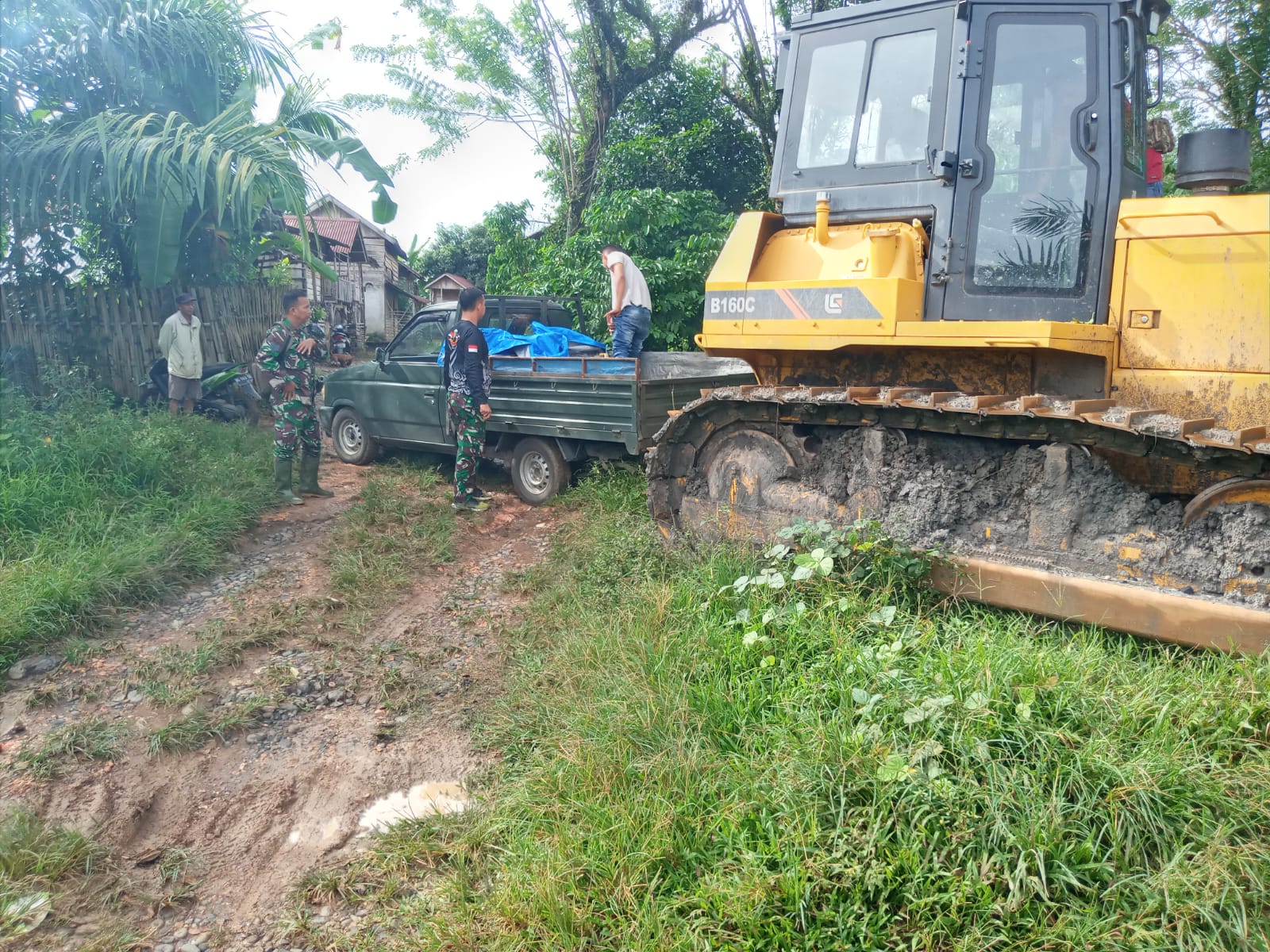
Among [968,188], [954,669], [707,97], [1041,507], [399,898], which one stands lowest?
[399,898]

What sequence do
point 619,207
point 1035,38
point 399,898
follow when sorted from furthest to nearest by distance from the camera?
1. point 619,207
2. point 1035,38
3. point 399,898

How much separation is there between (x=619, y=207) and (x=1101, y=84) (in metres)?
8.30

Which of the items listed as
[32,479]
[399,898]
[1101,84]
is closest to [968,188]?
[1101,84]

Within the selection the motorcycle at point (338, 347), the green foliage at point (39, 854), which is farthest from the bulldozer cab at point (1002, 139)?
the motorcycle at point (338, 347)

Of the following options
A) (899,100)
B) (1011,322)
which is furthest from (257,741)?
(899,100)

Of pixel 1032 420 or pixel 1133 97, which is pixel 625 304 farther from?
pixel 1032 420

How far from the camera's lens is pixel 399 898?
9.73 feet

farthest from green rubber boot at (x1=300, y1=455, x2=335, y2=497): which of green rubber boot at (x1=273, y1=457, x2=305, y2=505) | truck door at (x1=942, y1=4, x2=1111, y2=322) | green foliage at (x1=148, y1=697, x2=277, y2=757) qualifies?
truck door at (x1=942, y1=4, x2=1111, y2=322)

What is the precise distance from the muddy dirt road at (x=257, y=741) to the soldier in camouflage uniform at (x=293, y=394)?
2.01m

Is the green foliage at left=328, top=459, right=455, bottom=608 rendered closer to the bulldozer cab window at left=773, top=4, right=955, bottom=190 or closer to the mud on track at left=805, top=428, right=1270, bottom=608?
the mud on track at left=805, top=428, right=1270, bottom=608

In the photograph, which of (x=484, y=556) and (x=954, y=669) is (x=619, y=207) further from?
(x=954, y=669)

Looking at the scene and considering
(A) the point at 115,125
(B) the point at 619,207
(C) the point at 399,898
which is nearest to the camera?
(C) the point at 399,898

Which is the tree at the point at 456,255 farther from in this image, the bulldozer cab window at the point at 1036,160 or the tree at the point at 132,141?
the bulldozer cab window at the point at 1036,160

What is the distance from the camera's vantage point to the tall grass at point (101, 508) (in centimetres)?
512
